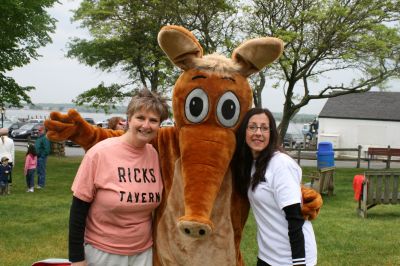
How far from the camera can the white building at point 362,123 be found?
31.0 meters

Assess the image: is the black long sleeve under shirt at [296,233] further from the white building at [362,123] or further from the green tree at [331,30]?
the white building at [362,123]

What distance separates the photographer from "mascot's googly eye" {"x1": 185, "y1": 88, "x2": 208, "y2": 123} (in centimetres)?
297

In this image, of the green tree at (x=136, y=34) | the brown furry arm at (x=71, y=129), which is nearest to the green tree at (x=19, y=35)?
the green tree at (x=136, y=34)

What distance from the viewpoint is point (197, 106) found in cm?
298

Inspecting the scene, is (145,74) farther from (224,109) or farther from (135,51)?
(224,109)

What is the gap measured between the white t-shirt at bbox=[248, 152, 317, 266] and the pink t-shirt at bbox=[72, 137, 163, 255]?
26.2 inches

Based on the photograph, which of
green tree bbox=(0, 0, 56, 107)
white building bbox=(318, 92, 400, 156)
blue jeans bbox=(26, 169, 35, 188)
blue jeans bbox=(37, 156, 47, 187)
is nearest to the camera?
blue jeans bbox=(26, 169, 35, 188)

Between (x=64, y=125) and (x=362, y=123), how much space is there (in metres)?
30.9

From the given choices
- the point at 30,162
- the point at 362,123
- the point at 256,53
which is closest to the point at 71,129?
the point at 256,53

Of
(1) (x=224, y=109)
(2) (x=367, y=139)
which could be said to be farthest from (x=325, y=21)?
(2) (x=367, y=139)

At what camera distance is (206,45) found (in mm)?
16000

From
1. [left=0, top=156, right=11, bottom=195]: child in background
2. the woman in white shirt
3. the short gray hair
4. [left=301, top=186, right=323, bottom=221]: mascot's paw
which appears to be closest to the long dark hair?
the woman in white shirt

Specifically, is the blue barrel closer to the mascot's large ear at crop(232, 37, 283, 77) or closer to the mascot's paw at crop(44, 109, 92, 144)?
the mascot's large ear at crop(232, 37, 283, 77)

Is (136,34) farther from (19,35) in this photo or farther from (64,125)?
(64,125)
